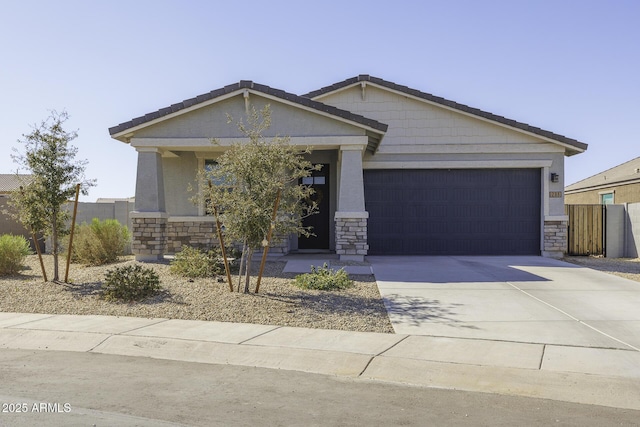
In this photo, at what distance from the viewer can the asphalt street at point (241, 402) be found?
4953 millimetres

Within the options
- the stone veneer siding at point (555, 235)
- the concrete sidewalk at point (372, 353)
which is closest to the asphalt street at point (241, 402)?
the concrete sidewalk at point (372, 353)

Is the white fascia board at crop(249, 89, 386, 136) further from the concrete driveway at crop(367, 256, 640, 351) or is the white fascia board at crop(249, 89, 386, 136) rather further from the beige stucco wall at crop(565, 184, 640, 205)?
the beige stucco wall at crop(565, 184, 640, 205)

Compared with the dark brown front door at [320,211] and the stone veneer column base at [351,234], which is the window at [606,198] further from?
the stone veneer column base at [351,234]

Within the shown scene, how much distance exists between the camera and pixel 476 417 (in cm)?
509

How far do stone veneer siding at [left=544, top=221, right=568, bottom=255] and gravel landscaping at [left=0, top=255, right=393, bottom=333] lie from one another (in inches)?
294

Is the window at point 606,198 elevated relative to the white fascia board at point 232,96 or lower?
lower

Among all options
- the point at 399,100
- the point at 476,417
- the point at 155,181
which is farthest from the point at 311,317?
the point at 399,100

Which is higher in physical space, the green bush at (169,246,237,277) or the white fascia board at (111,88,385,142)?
the white fascia board at (111,88,385,142)

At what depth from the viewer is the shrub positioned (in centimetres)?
1293

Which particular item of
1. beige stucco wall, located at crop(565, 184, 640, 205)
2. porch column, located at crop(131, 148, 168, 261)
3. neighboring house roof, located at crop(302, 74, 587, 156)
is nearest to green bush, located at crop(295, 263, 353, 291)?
porch column, located at crop(131, 148, 168, 261)

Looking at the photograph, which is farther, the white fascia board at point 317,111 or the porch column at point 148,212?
the porch column at point 148,212

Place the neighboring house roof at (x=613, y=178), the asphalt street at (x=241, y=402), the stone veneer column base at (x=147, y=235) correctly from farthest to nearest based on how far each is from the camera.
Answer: the neighboring house roof at (x=613, y=178)
the stone veneer column base at (x=147, y=235)
the asphalt street at (x=241, y=402)

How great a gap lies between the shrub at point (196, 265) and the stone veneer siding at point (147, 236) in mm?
1913

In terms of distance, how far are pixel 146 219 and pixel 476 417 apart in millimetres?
11779
